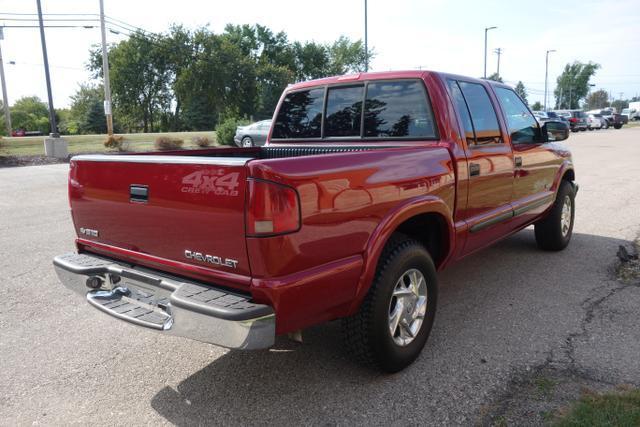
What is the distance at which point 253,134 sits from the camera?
71.6 ft

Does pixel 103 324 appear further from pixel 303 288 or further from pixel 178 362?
pixel 303 288

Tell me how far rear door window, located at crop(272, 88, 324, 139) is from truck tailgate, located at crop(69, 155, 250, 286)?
73.0 inches

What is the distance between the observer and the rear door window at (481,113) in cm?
406

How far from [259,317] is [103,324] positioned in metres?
2.17

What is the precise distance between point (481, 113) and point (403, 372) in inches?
88.2

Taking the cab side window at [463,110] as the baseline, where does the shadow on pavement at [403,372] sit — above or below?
below

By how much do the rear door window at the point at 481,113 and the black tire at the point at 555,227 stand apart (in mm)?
1749

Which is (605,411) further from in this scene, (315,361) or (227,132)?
(227,132)

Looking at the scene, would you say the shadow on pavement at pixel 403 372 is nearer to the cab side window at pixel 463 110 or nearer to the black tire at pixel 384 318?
the black tire at pixel 384 318

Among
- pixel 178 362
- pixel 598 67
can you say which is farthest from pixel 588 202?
pixel 598 67

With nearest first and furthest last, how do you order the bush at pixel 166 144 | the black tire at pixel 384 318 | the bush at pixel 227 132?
the black tire at pixel 384 318 → the bush at pixel 166 144 → the bush at pixel 227 132

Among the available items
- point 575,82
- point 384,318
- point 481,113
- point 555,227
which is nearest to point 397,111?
point 481,113

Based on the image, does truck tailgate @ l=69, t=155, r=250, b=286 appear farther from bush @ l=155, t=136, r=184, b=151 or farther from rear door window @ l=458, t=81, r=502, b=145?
bush @ l=155, t=136, r=184, b=151

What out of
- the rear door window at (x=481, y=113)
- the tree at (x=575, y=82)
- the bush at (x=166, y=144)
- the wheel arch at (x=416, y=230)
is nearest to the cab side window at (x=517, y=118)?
the rear door window at (x=481, y=113)
